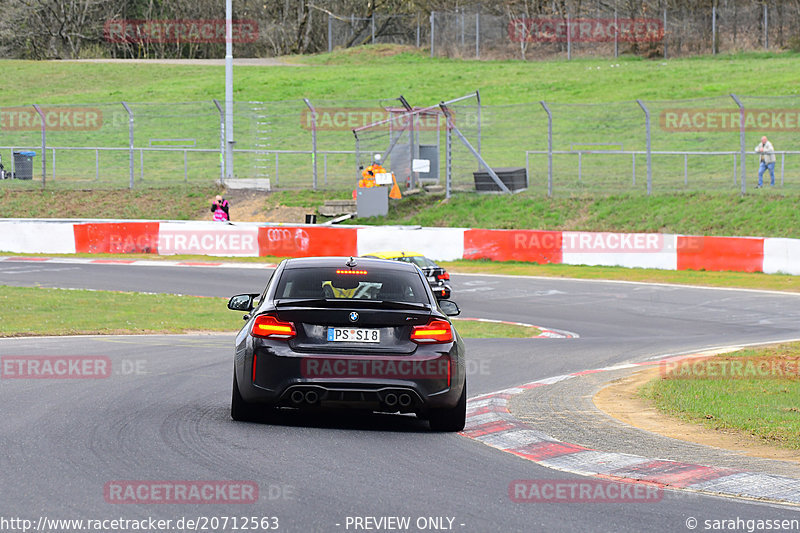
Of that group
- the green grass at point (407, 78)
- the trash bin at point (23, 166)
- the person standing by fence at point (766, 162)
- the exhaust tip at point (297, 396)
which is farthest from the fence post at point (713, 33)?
the exhaust tip at point (297, 396)

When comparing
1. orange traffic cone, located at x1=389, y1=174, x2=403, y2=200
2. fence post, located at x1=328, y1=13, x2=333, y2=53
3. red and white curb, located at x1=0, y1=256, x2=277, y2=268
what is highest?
fence post, located at x1=328, y1=13, x2=333, y2=53

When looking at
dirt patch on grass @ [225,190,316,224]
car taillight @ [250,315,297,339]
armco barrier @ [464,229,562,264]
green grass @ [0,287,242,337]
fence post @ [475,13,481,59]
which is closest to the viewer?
car taillight @ [250,315,297,339]

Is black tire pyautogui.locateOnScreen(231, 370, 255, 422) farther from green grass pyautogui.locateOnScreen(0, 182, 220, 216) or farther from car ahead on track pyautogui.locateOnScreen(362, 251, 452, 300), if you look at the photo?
green grass pyautogui.locateOnScreen(0, 182, 220, 216)

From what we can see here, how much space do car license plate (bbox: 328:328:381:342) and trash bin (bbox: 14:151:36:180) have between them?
34794 millimetres

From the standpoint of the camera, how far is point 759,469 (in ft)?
25.2

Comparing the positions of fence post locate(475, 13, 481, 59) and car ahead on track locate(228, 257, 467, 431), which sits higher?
fence post locate(475, 13, 481, 59)

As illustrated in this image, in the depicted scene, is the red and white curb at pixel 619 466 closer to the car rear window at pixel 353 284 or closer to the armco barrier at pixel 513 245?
the car rear window at pixel 353 284

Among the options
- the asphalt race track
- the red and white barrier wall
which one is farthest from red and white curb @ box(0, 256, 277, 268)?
the asphalt race track

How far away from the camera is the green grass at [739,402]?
9.47 meters

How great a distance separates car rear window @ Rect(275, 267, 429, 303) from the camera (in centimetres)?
920

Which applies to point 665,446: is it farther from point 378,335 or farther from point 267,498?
point 267,498

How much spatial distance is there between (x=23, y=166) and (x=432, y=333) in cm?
3545

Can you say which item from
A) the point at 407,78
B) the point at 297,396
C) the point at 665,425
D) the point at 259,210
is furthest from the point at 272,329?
the point at 407,78

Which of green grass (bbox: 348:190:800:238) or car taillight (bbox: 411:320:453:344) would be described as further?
green grass (bbox: 348:190:800:238)
